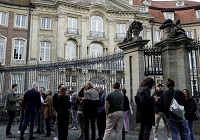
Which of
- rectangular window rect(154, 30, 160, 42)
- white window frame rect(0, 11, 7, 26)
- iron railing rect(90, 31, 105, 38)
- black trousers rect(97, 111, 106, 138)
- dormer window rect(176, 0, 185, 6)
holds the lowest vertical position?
black trousers rect(97, 111, 106, 138)

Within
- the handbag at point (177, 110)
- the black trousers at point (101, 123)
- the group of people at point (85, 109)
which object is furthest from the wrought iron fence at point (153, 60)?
the handbag at point (177, 110)

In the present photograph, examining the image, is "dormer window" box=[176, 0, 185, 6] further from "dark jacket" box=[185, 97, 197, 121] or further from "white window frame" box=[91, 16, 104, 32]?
"dark jacket" box=[185, 97, 197, 121]

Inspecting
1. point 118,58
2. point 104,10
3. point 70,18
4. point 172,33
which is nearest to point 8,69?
point 118,58

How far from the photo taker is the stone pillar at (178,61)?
975 cm

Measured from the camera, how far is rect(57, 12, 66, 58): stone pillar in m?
28.4

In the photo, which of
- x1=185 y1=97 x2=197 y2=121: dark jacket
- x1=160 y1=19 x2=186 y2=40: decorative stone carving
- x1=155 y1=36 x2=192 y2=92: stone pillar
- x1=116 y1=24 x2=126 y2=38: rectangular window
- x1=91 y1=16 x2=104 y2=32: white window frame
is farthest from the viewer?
x1=116 y1=24 x2=126 y2=38: rectangular window

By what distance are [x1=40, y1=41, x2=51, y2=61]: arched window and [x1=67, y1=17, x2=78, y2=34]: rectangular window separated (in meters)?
3.13

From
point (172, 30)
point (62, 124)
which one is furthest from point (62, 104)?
point (172, 30)

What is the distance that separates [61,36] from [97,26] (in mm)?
5062

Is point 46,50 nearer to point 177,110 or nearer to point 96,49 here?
point 96,49

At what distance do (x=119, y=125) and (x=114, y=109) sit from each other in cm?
50

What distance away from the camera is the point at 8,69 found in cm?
1448

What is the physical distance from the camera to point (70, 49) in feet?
97.0

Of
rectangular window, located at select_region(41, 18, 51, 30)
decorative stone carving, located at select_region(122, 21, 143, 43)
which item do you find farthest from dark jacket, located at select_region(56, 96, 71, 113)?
rectangular window, located at select_region(41, 18, 51, 30)
